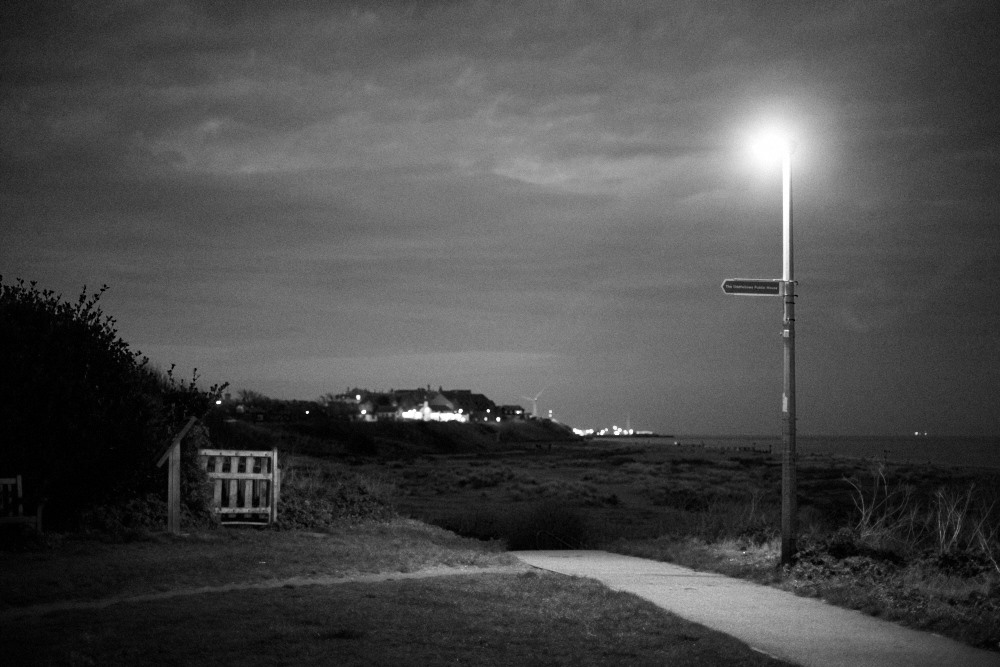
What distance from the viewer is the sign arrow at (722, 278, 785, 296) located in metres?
14.2

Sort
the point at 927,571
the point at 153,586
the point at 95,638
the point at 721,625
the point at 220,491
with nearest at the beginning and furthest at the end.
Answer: the point at 95,638
the point at 721,625
the point at 153,586
the point at 927,571
the point at 220,491

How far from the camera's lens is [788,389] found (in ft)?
46.7

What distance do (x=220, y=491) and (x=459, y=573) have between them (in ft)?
26.0

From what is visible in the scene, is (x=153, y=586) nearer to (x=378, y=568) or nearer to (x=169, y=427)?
(x=378, y=568)

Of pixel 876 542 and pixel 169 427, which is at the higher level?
pixel 169 427

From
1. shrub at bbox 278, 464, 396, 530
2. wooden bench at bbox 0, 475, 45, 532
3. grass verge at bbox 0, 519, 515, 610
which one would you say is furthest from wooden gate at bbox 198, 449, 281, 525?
wooden bench at bbox 0, 475, 45, 532

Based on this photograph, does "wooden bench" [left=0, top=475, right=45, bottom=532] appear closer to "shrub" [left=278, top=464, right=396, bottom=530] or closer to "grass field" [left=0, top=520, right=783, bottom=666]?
"grass field" [left=0, top=520, right=783, bottom=666]

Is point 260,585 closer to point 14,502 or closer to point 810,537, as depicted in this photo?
point 14,502

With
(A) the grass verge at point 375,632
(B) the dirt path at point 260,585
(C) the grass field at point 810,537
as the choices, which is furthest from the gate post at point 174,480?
(A) the grass verge at point 375,632

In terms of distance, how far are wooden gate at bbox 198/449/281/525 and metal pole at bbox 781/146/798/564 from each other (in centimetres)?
1022

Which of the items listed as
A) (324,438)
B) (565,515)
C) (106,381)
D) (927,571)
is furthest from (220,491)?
(324,438)

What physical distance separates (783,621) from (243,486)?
41.1ft

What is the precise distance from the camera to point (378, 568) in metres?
13.3

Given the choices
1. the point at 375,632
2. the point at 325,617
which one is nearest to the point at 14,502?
the point at 325,617
